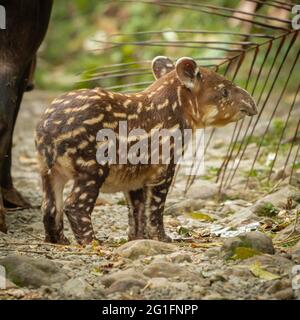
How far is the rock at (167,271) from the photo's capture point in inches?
195

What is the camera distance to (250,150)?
961cm

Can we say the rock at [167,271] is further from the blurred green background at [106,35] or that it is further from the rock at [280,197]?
the blurred green background at [106,35]

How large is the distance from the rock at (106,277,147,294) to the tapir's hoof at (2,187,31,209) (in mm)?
3008

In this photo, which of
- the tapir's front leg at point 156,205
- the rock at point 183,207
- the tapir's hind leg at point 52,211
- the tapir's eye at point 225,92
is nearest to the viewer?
the tapir's hind leg at point 52,211

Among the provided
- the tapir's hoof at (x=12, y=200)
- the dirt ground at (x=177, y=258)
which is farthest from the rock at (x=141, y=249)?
the tapir's hoof at (x=12, y=200)

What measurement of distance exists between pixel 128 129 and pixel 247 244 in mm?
1290

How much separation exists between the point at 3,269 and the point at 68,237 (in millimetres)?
1715

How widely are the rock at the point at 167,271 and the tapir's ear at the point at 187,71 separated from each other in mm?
1802

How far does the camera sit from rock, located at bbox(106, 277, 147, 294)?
4.76 meters

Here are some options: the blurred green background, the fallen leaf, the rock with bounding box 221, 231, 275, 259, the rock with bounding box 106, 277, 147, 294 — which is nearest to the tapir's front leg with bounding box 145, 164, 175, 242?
the rock with bounding box 221, 231, 275, 259

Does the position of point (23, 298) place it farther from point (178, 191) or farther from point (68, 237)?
point (178, 191)

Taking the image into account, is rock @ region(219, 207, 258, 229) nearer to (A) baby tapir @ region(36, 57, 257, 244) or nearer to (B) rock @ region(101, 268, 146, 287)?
(A) baby tapir @ region(36, 57, 257, 244)

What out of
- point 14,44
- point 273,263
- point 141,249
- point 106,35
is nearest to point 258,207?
point 141,249
